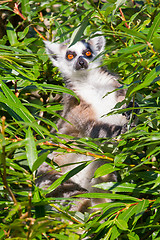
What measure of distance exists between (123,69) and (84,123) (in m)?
0.91

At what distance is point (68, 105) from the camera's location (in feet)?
13.4

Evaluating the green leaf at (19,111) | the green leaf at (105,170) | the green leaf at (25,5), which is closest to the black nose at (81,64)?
the green leaf at (25,5)

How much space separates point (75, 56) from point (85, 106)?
0.94 meters

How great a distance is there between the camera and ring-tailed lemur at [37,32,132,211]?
12.5 feet

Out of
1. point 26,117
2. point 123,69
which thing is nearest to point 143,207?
point 26,117

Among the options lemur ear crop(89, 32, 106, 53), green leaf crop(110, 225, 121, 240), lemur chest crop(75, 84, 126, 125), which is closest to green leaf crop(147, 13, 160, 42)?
green leaf crop(110, 225, 121, 240)

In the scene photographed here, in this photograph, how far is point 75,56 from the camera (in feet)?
15.6

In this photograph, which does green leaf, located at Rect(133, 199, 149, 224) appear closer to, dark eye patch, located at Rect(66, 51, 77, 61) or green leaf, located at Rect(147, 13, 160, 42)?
green leaf, located at Rect(147, 13, 160, 42)

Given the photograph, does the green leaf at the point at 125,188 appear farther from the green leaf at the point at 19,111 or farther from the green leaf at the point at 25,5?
the green leaf at the point at 25,5

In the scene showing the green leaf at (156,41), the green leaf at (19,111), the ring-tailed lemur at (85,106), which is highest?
the green leaf at (156,41)

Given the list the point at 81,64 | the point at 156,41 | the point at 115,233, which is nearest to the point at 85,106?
the point at 81,64

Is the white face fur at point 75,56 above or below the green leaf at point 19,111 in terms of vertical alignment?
below

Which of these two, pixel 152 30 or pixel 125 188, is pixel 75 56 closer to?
pixel 125 188

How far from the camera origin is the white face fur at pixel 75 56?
4.37 meters
